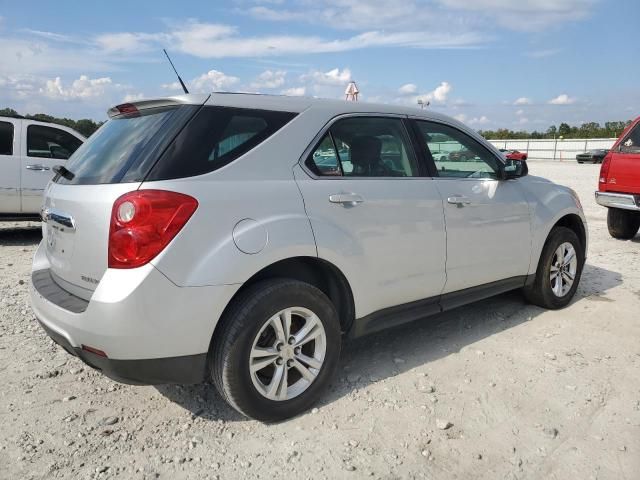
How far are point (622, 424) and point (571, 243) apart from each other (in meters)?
2.30

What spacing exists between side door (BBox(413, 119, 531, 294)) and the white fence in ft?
167

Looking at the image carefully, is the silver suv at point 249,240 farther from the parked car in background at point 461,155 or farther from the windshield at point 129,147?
the parked car in background at point 461,155

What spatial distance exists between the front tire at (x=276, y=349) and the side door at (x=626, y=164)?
6.32 metres

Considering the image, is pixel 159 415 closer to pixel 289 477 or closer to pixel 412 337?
pixel 289 477

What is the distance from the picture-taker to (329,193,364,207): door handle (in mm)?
3023

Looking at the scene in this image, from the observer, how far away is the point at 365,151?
338 cm

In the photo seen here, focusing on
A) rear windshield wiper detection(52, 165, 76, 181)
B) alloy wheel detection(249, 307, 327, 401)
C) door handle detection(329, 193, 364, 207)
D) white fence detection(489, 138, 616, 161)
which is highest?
white fence detection(489, 138, 616, 161)

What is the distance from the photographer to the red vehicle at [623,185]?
295 inches

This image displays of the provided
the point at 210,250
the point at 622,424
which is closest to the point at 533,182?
the point at 622,424

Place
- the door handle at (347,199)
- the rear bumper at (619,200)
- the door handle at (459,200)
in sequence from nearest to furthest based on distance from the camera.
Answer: the door handle at (347,199), the door handle at (459,200), the rear bumper at (619,200)

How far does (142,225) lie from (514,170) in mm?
2969

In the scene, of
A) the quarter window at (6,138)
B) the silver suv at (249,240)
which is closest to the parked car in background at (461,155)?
the silver suv at (249,240)

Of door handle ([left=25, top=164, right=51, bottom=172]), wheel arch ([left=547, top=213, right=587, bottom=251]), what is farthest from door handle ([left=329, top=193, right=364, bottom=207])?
door handle ([left=25, top=164, right=51, bottom=172])

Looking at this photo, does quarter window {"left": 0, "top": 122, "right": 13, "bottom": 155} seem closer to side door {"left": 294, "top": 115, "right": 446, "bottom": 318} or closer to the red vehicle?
side door {"left": 294, "top": 115, "right": 446, "bottom": 318}
